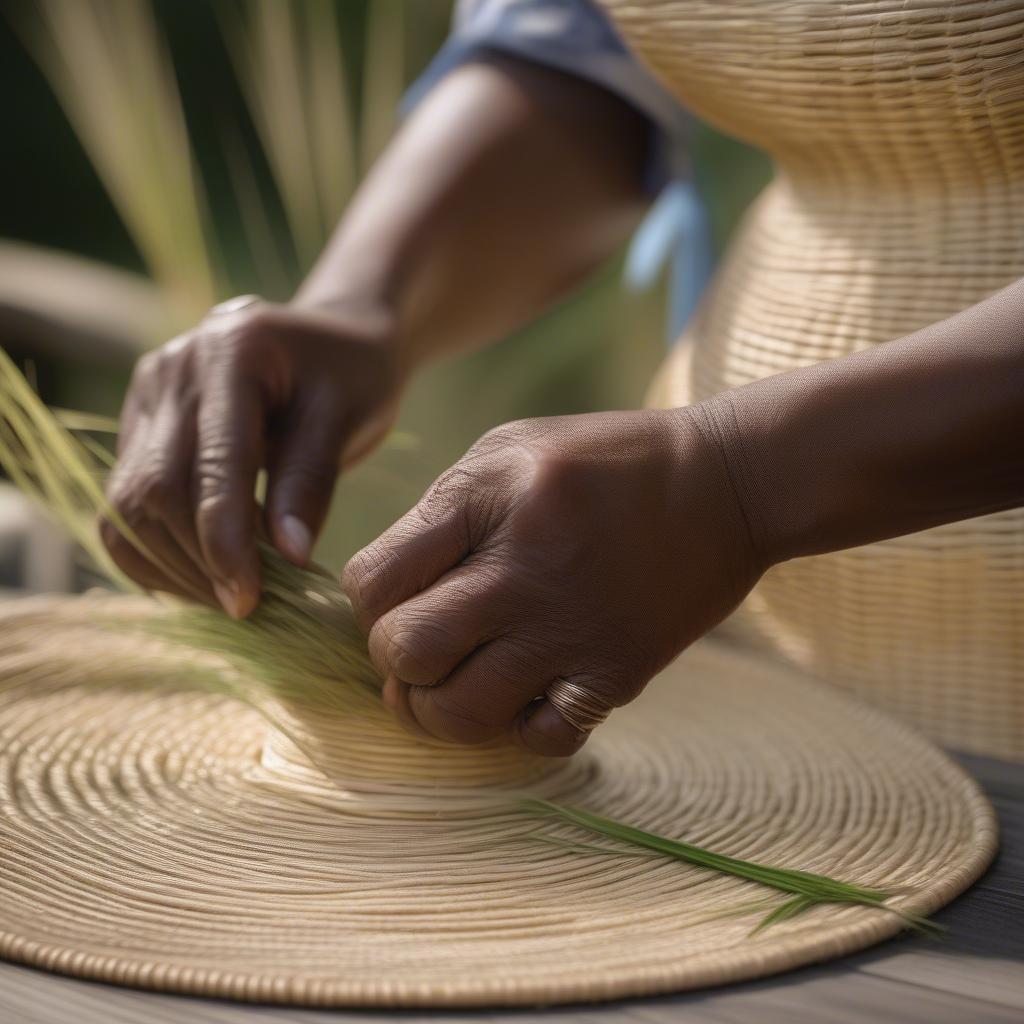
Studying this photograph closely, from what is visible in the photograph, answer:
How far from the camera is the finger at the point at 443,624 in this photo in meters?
0.57

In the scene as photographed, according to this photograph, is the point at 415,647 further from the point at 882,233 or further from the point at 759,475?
the point at 882,233

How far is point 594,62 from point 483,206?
0.14 m

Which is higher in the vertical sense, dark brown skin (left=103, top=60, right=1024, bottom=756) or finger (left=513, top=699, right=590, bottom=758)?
dark brown skin (left=103, top=60, right=1024, bottom=756)

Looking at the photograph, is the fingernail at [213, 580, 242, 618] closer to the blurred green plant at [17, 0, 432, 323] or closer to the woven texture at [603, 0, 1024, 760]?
the woven texture at [603, 0, 1024, 760]

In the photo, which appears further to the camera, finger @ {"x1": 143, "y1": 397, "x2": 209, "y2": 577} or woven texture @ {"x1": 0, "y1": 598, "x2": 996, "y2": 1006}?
finger @ {"x1": 143, "y1": 397, "x2": 209, "y2": 577}

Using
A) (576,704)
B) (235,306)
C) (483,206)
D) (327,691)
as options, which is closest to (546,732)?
(576,704)

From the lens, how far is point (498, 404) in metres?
1.64

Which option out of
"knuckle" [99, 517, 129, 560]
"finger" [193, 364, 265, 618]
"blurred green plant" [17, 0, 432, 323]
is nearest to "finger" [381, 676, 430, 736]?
"finger" [193, 364, 265, 618]

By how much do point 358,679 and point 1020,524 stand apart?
36 centimetres

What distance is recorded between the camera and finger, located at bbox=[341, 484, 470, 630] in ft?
1.92

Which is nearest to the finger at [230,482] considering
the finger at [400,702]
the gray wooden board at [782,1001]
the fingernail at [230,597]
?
the fingernail at [230,597]

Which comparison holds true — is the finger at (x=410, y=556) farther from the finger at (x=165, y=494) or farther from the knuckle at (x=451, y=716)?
the finger at (x=165, y=494)

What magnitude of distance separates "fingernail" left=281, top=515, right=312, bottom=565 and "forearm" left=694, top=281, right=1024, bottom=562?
244mm

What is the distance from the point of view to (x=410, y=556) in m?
0.59
